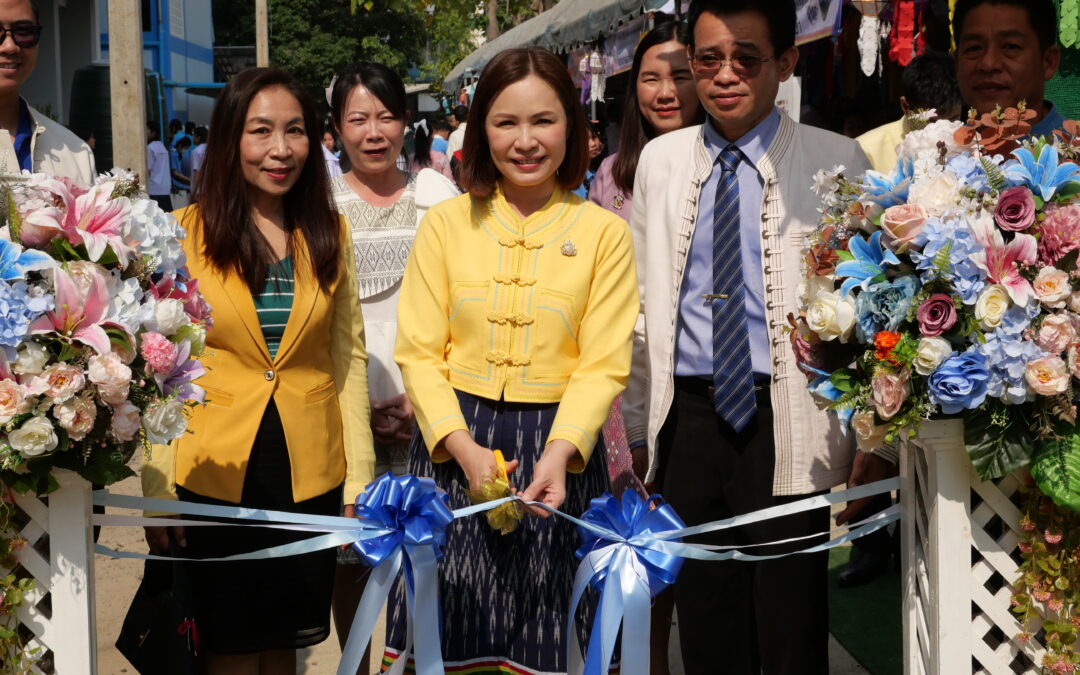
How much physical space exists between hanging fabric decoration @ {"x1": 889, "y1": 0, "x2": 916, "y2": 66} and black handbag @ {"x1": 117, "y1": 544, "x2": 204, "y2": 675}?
460cm

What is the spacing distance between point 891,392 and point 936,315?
20 centimetres

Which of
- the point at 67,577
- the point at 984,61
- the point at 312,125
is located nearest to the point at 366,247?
the point at 312,125

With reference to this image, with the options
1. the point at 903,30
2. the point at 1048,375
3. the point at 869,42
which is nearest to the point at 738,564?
the point at 1048,375

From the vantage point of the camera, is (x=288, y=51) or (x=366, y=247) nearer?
(x=366, y=247)

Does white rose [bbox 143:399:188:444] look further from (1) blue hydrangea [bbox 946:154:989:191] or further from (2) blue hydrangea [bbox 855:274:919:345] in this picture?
(1) blue hydrangea [bbox 946:154:989:191]

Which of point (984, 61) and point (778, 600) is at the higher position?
point (984, 61)

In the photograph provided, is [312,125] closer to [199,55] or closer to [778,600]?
[778,600]

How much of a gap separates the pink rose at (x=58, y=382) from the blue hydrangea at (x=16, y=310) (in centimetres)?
9

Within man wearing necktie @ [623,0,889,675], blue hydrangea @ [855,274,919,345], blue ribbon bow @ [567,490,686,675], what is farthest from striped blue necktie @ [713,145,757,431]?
blue hydrangea @ [855,274,919,345]

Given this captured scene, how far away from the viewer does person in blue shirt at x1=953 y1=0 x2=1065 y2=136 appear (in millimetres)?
3590

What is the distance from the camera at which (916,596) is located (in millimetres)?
2924

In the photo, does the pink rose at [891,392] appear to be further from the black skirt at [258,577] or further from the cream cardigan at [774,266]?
the black skirt at [258,577]

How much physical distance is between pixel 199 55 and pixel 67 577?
1487 inches

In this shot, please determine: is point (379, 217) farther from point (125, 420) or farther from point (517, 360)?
point (125, 420)
